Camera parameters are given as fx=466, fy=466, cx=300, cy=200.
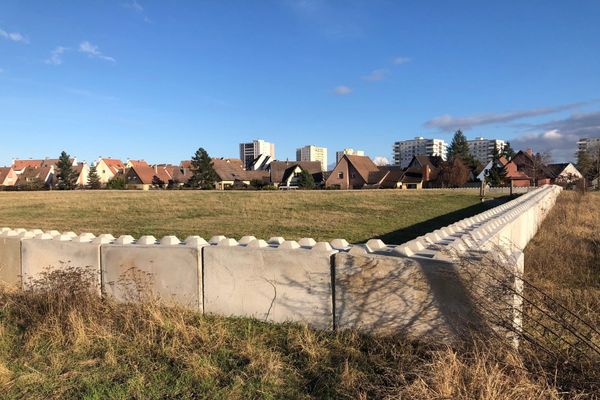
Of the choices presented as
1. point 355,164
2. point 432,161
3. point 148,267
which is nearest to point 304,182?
point 355,164

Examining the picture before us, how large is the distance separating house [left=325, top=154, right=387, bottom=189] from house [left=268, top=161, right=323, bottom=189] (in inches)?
262

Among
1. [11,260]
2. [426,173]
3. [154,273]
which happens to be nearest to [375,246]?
[154,273]

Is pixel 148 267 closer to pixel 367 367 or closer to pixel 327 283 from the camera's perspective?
pixel 327 283

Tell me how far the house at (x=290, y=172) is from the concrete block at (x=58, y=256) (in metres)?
82.0

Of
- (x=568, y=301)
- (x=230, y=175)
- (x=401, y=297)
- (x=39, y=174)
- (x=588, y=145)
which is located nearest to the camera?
(x=401, y=297)

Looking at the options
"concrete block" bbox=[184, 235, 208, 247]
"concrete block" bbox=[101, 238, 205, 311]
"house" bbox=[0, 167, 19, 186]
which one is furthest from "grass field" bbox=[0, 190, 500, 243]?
"house" bbox=[0, 167, 19, 186]

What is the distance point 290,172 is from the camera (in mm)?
92375

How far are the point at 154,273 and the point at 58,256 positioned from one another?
1.47 metres

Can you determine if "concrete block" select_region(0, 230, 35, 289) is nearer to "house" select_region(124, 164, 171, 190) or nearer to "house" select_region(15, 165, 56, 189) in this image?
"house" select_region(124, 164, 171, 190)

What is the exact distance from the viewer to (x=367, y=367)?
3.40 meters

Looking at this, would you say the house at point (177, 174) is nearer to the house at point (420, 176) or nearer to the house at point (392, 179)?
the house at point (392, 179)

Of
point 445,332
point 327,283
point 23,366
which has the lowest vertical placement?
point 23,366

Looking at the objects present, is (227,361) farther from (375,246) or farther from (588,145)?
(588,145)

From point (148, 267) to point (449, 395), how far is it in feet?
10.8
